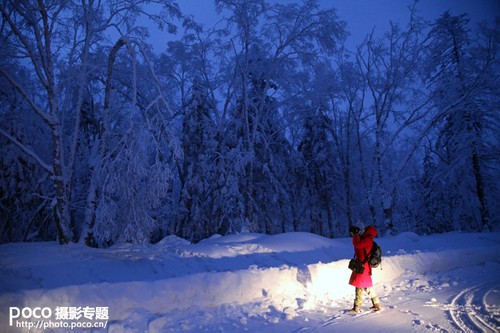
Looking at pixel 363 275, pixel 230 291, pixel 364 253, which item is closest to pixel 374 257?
pixel 364 253

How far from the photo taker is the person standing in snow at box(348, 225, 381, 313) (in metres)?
5.43

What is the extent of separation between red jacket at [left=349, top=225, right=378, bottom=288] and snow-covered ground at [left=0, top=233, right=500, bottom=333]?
0.52 m

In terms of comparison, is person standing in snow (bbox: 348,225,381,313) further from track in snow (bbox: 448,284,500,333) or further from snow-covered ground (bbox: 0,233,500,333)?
track in snow (bbox: 448,284,500,333)

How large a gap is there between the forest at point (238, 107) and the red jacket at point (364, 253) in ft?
20.1

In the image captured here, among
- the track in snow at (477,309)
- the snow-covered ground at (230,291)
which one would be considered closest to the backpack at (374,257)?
the snow-covered ground at (230,291)

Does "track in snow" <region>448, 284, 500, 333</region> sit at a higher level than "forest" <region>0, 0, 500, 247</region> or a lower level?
lower

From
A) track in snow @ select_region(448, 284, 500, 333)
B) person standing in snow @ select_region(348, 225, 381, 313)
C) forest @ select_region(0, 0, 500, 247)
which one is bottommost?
track in snow @ select_region(448, 284, 500, 333)

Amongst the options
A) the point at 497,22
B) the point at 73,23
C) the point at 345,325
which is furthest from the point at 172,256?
the point at 497,22

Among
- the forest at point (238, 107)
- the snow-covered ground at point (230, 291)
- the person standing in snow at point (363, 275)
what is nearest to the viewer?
the snow-covered ground at point (230, 291)

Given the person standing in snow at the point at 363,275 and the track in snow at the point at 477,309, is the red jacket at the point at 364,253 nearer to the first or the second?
the person standing in snow at the point at 363,275

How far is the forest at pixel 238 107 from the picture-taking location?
12281 mm

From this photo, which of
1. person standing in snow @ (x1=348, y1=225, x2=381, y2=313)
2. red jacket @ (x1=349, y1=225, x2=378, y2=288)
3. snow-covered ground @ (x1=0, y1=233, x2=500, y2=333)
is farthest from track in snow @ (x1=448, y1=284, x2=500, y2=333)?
red jacket @ (x1=349, y1=225, x2=378, y2=288)

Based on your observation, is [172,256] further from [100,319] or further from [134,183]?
[100,319]

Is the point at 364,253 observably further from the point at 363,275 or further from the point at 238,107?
the point at 238,107
